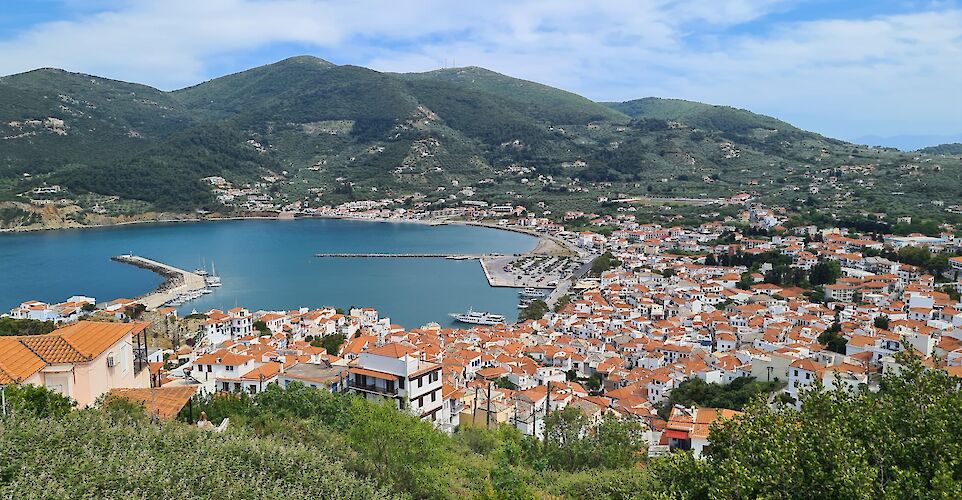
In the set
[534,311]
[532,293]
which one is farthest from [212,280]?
[534,311]

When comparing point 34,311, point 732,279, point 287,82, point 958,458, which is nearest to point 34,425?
point 958,458

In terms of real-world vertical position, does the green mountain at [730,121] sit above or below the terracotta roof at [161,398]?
above

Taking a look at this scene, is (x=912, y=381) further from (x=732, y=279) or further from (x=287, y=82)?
(x=287, y=82)

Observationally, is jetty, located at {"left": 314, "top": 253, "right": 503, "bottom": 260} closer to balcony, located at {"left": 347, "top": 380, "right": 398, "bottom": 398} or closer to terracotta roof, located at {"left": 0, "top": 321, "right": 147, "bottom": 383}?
balcony, located at {"left": 347, "top": 380, "right": 398, "bottom": 398}

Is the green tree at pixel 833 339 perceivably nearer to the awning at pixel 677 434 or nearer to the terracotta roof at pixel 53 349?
the awning at pixel 677 434

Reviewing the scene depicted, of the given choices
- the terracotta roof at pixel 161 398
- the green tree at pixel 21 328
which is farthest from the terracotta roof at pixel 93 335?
the green tree at pixel 21 328

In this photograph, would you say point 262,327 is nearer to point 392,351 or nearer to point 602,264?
point 392,351

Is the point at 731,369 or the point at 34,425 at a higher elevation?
the point at 34,425
